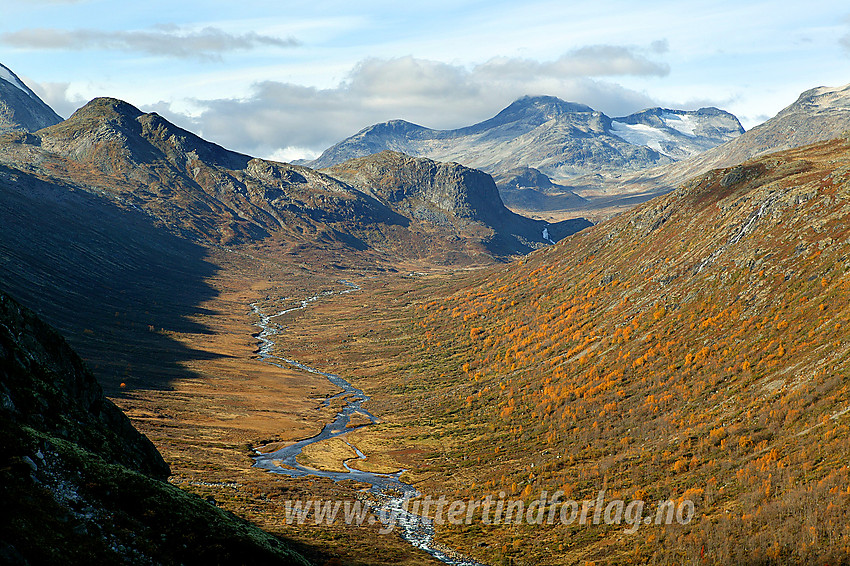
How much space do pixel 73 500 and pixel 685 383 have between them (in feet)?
210

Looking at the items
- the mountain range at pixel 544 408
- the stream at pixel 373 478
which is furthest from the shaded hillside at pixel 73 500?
the stream at pixel 373 478

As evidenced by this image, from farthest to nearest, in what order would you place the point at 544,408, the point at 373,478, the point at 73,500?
1. the point at 544,408
2. the point at 373,478
3. the point at 73,500

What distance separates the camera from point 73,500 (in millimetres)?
23078

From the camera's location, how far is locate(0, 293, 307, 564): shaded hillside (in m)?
21.1

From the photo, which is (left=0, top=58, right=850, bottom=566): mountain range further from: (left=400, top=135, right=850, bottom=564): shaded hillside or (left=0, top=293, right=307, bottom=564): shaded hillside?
(left=400, top=135, right=850, bottom=564): shaded hillside

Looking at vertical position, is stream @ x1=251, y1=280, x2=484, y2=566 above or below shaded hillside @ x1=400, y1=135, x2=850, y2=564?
below

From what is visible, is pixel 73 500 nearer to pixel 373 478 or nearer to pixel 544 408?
pixel 373 478

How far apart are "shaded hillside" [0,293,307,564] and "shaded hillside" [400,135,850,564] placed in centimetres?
3119

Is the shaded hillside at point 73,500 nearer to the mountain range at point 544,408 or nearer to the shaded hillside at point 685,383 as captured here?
the mountain range at point 544,408

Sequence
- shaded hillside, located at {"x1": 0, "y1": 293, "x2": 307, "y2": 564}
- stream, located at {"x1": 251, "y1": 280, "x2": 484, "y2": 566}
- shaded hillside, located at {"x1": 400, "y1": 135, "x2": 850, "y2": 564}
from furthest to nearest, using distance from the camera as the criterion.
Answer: stream, located at {"x1": 251, "y1": 280, "x2": 484, "y2": 566}, shaded hillside, located at {"x1": 400, "y1": 135, "x2": 850, "y2": 564}, shaded hillside, located at {"x1": 0, "y1": 293, "x2": 307, "y2": 564}

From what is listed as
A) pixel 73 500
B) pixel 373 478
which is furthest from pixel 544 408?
pixel 73 500

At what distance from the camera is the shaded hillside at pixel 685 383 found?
43500 millimetres

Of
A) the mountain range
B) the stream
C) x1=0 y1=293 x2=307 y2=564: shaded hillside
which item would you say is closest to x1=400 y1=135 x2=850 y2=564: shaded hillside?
the mountain range

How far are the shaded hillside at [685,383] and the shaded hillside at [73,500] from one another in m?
31.2
